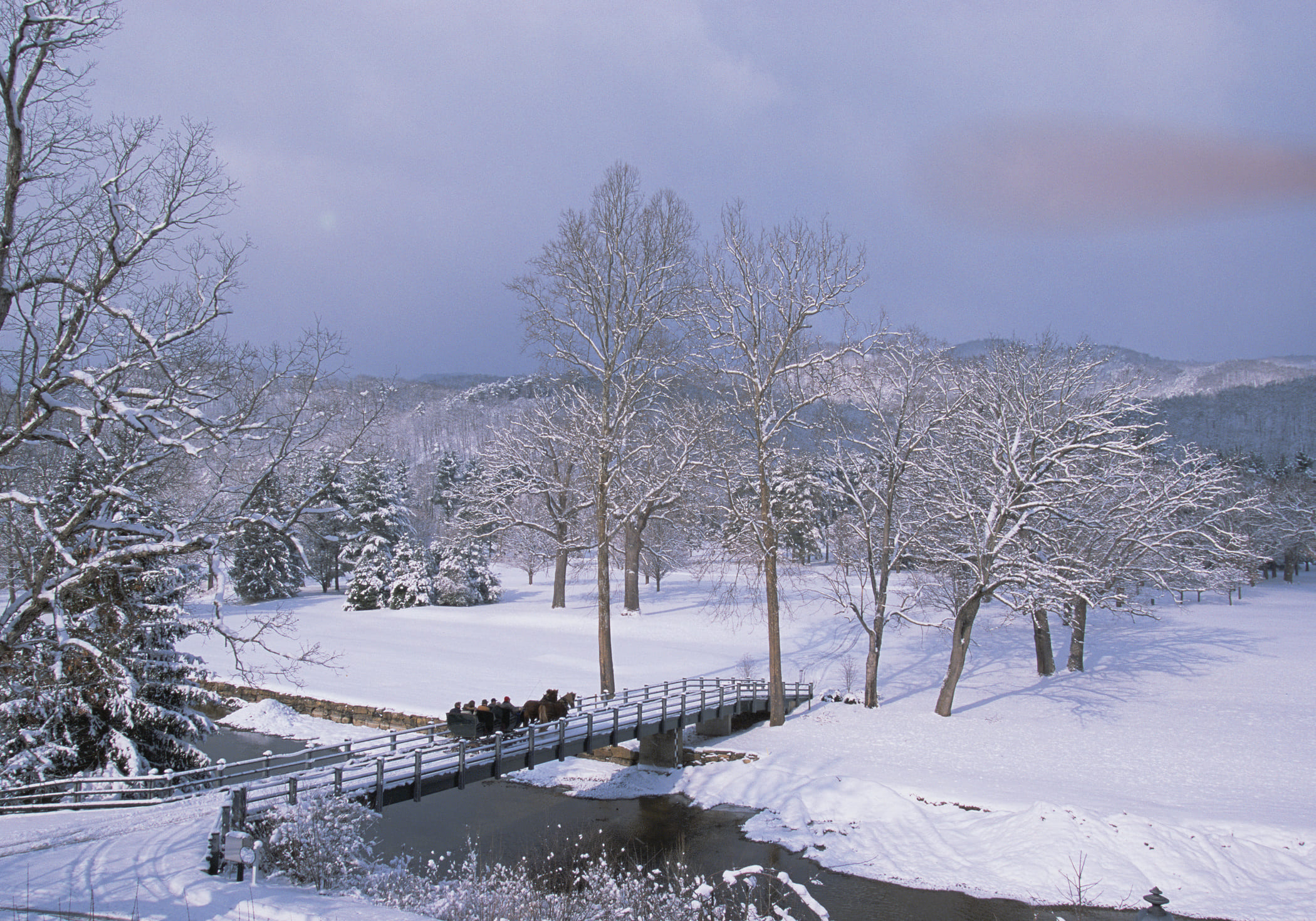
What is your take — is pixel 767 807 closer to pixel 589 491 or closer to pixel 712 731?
pixel 712 731

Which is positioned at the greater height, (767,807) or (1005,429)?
(1005,429)

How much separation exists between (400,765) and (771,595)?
10.5m

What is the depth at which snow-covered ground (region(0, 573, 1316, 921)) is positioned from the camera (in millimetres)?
10750

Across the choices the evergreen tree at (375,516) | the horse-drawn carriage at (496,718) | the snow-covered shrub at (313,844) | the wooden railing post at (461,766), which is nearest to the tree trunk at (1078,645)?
the horse-drawn carriage at (496,718)

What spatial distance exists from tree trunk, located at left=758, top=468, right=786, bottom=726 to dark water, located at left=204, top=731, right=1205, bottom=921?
15.6ft

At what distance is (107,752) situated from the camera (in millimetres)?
15586

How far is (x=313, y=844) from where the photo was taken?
411 inches

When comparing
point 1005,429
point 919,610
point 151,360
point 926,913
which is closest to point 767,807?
point 926,913

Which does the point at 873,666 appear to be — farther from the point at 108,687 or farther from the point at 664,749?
the point at 108,687

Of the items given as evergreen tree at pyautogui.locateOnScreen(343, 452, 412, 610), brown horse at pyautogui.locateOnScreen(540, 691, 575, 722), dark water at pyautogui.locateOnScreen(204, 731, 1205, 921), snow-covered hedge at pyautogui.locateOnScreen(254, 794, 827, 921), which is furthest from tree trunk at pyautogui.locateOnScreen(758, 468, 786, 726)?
evergreen tree at pyautogui.locateOnScreen(343, 452, 412, 610)

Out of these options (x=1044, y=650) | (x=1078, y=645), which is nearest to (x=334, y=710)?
(x=1044, y=650)

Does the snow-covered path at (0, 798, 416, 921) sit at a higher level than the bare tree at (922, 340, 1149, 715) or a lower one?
lower

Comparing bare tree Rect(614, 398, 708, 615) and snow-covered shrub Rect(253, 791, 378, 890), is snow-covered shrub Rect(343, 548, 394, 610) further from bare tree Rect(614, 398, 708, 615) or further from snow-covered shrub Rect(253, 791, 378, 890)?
snow-covered shrub Rect(253, 791, 378, 890)

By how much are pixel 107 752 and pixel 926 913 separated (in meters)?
15.0
